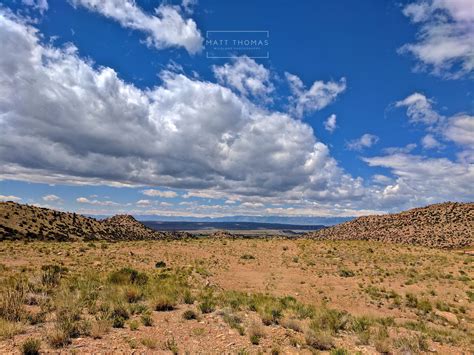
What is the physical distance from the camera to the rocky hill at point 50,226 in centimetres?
5769

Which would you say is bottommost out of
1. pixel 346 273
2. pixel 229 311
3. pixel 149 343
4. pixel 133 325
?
pixel 346 273

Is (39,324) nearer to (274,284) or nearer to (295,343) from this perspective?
(295,343)

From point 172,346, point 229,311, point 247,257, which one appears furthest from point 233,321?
point 247,257

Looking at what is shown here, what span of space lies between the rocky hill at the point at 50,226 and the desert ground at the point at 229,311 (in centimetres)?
2809

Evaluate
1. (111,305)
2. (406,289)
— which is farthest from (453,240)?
(111,305)

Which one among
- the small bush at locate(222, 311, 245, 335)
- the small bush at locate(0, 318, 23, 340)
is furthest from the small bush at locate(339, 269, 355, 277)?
the small bush at locate(0, 318, 23, 340)

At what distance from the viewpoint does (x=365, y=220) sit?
9988 cm

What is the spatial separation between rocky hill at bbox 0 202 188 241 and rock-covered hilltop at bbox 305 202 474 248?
5727cm

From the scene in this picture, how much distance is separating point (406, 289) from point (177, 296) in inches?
836

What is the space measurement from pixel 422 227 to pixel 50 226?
8255cm

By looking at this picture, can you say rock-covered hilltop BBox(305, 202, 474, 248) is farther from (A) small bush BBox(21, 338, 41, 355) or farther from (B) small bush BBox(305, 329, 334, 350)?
(A) small bush BBox(21, 338, 41, 355)

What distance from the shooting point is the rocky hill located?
57688 millimetres

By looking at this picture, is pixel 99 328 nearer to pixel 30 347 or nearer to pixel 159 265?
pixel 30 347

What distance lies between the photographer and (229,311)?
45.9 feet
